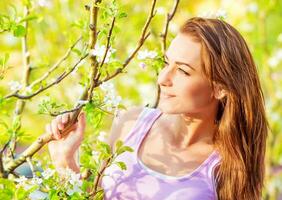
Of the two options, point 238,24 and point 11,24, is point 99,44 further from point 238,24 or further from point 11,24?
point 238,24

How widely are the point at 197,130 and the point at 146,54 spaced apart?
315mm

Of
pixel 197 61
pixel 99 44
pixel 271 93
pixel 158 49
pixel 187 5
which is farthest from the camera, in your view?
pixel 187 5

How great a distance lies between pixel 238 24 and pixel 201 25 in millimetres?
2832

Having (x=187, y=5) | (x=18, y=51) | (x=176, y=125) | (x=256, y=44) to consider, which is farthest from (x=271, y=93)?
(x=176, y=125)

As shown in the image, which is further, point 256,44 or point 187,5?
point 187,5

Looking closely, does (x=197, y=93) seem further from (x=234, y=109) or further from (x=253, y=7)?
(x=253, y=7)

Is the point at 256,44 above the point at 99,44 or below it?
above

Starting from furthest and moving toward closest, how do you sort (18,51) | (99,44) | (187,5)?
1. (187,5)
2. (18,51)
3. (99,44)

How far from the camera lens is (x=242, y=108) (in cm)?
223

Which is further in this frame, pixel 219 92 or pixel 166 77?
pixel 219 92

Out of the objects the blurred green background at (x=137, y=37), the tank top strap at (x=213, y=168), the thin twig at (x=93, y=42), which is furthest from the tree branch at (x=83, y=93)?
the blurred green background at (x=137, y=37)

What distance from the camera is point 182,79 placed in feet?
6.91

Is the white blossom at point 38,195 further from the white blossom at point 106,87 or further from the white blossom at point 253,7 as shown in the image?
the white blossom at point 253,7

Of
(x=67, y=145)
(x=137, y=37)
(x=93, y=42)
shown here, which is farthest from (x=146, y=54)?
(x=137, y=37)
